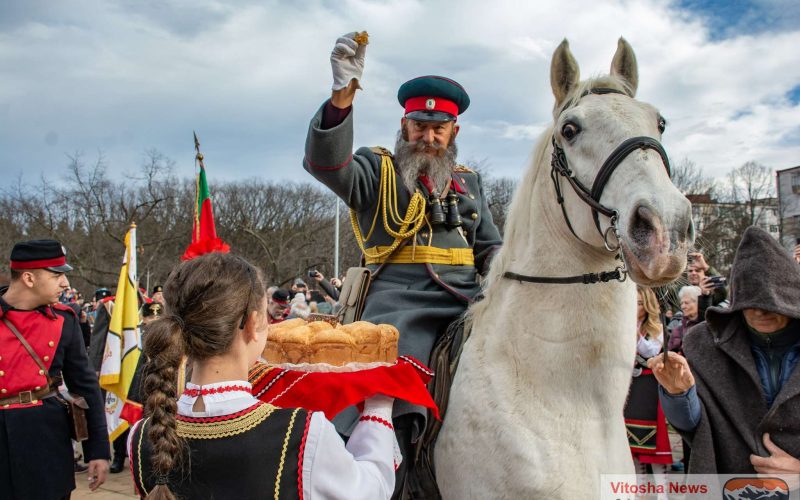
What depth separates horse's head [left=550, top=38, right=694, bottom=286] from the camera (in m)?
2.04

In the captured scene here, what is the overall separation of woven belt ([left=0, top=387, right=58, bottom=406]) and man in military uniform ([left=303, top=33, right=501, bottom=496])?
2.49 metres

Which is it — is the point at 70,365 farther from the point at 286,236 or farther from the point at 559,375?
the point at 286,236

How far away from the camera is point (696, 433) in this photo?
3.15 meters

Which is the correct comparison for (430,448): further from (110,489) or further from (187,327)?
(110,489)

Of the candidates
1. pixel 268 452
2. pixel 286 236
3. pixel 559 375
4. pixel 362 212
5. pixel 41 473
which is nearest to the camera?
pixel 268 452

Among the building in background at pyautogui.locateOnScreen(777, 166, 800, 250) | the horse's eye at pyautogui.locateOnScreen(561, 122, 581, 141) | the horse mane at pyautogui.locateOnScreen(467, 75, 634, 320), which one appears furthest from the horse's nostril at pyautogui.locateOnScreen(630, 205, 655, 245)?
the building in background at pyautogui.locateOnScreen(777, 166, 800, 250)

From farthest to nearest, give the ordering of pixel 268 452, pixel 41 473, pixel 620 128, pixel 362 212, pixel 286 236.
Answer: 1. pixel 286 236
2. pixel 41 473
3. pixel 362 212
4. pixel 620 128
5. pixel 268 452

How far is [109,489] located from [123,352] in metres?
1.67

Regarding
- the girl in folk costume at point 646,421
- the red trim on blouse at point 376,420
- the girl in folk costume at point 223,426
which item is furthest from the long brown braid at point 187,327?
the girl in folk costume at point 646,421

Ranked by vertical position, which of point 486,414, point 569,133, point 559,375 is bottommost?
point 486,414

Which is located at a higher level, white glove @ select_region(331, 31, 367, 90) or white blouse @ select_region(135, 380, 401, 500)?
white glove @ select_region(331, 31, 367, 90)

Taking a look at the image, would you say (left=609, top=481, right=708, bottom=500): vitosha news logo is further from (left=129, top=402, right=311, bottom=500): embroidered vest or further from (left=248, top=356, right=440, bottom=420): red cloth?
(left=129, top=402, right=311, bottom=500): embroidered vest

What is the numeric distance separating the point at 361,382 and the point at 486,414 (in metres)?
0.71

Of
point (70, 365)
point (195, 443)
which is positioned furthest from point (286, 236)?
point (195, 443)
